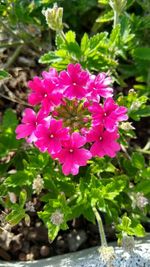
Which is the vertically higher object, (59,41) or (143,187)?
(59,41)

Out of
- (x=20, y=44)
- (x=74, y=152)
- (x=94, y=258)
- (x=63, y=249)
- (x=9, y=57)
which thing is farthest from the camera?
(x=9, y=57)

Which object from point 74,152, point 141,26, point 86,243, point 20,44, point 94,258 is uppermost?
point 20,44

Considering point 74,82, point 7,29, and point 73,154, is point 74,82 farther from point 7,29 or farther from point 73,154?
point 7,29

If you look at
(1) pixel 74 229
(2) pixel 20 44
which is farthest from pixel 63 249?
(2) pixel 20 44

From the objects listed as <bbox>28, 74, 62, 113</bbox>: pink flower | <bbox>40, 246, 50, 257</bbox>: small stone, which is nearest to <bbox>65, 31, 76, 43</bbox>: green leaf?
<bbox>28, 74, 62, 113</bbox>: pink flower

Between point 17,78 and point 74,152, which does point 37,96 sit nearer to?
point 74,152

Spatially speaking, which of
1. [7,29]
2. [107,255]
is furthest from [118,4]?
[107,255]

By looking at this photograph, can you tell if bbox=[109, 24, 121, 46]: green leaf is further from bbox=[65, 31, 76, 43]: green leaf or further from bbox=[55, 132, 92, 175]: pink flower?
bbox=[55, 132, 92, 175]: pink flower
